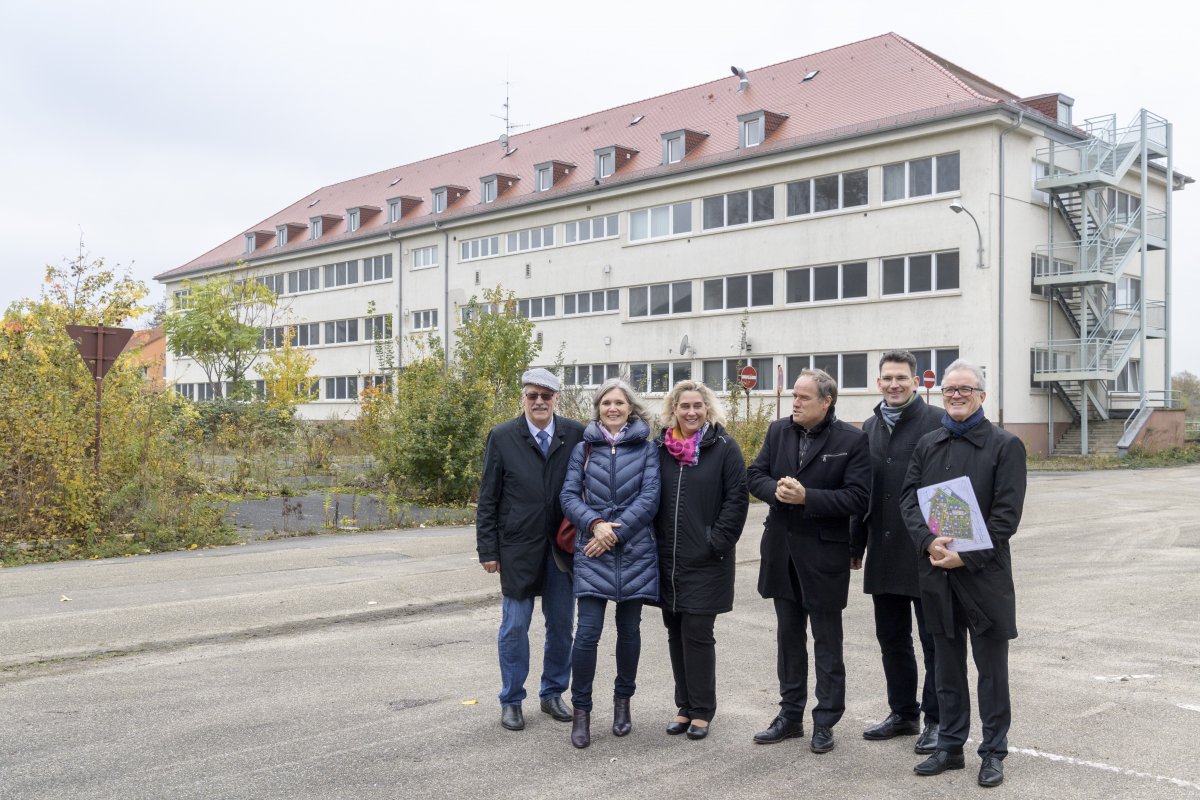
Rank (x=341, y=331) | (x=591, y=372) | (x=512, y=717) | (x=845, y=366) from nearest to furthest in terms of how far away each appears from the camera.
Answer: (x=512, y=717), (x=845, y=366), (x=591, y=372), (x=341, y=331)

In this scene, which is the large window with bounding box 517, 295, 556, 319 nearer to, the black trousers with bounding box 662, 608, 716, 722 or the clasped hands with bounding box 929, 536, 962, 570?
the black trousers with bounding box 662, 608, 716, 722

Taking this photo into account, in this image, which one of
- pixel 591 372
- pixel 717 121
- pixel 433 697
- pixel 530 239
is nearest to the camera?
pixel 433 697

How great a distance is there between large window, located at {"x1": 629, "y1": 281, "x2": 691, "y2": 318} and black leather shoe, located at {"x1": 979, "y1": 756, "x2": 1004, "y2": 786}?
3554cm

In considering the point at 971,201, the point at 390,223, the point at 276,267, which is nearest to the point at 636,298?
the point at 971,201

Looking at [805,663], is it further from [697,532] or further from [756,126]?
[756,126]

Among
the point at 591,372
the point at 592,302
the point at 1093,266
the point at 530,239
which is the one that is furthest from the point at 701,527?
the point at 530,239

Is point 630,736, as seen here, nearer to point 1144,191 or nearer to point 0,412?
point 0,412

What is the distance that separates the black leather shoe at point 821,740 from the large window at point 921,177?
30142mm

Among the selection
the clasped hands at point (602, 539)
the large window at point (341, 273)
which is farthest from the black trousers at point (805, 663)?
the large window at point (341, 273)

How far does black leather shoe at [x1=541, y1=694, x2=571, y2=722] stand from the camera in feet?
19.1

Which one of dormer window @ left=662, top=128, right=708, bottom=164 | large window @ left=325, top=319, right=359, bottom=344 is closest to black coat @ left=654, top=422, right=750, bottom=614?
dormer window @ left=662, top=128, right=708, bottom=164

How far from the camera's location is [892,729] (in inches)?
217

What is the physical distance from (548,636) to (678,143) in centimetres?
3719

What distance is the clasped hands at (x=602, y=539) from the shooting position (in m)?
5.37
